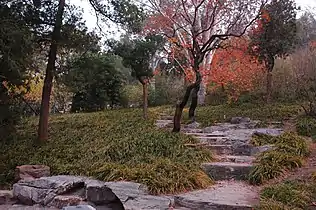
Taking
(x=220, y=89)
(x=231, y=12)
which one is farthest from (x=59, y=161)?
(x=220, y=89)

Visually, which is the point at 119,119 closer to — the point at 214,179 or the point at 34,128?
the point at 34,128

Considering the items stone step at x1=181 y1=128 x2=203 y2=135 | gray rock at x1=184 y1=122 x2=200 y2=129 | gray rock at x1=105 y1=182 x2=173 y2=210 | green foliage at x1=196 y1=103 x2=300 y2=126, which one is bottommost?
gray rock at x1=105 y1=182 x2=173 y2=210

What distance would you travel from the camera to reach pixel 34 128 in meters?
10.8

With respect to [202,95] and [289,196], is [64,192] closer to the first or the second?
[289,196]

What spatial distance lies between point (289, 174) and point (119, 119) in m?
6.55

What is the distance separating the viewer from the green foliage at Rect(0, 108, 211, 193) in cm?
509

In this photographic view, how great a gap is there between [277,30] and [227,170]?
6.71m

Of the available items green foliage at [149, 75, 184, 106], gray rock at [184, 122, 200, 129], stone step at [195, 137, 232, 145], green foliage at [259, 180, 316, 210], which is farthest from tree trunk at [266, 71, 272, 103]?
green foliage at [259, 180, 316, 210]

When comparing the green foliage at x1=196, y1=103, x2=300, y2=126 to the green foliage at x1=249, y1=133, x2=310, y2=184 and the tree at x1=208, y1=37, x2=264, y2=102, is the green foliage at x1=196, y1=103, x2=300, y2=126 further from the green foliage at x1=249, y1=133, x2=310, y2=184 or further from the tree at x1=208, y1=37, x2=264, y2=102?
the green foliage at x1=249, y1=133, x2=310, y2=184

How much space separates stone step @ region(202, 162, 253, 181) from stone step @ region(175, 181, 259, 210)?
0.36 meters

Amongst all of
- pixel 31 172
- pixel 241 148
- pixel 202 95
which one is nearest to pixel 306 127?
pixel 241 148

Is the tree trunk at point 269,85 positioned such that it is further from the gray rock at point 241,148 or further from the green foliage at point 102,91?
the green foliage at point 102,91

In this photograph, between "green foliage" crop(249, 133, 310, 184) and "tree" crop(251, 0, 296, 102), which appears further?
"tree" crop(251, 0, 296, 102)

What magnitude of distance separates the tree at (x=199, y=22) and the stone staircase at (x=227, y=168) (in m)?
1.15
